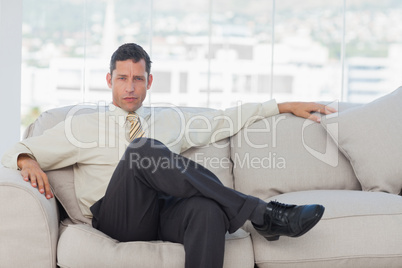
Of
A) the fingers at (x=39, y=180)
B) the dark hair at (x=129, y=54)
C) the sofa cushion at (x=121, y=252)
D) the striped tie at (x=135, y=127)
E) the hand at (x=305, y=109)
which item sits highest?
the dark hair at (x=129, y=54)

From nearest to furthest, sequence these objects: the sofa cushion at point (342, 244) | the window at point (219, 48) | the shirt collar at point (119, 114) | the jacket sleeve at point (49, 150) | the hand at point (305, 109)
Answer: the sofa cushion at point (342, 244)
the jacket sleeve at point (49, 150)
the shirt collar at point (119, 114)
the hand at point (305, 109)
the window at point (219, 48)

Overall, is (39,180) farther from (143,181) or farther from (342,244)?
(342,244)

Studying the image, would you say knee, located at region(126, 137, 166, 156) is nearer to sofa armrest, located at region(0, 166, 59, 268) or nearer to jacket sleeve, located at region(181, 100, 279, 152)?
sofa armrest, located at region(0, 166, 59, 268)

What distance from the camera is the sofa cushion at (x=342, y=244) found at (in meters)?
2.11

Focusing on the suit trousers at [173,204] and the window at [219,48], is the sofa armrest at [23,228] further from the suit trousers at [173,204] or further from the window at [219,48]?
the window at [219,48]

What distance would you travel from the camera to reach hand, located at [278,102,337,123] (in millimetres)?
2754

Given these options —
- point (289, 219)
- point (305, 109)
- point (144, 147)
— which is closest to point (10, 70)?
point (305, 109)

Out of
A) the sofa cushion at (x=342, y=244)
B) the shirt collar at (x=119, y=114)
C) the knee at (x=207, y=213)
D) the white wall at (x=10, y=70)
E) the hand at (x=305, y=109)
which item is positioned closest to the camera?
the knee at (x=207, y=213)

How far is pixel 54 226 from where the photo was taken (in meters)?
2.09

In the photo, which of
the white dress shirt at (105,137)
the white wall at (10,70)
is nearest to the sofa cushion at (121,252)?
the white dress shirt at (105,137)

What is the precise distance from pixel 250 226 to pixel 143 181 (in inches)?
19.0

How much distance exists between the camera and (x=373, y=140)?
2598 mm

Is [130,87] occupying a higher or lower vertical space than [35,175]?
higher

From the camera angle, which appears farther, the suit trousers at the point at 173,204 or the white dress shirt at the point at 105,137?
the white dress shirt at the point at 105,137
